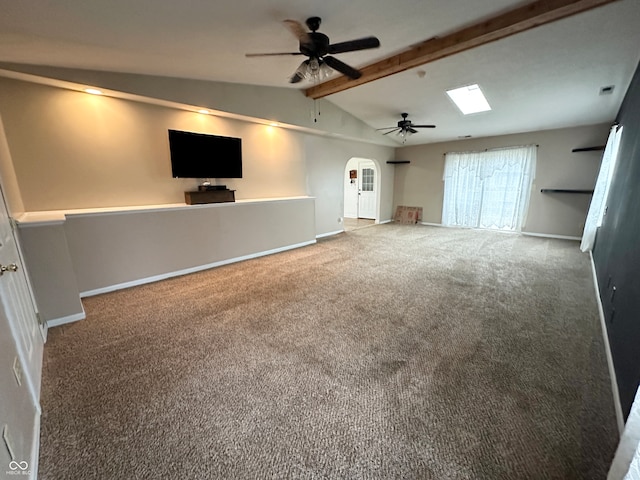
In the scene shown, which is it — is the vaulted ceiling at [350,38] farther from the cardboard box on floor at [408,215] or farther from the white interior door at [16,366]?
the cardboard box on floor at [408,215]

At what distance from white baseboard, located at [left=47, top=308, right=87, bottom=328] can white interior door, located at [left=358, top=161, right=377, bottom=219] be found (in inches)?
306

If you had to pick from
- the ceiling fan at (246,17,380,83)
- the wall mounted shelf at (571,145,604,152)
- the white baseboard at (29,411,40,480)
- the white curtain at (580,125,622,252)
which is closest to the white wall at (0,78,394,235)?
the ceiling fan at (246,17,380,83)

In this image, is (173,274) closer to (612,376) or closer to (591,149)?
(612,376)

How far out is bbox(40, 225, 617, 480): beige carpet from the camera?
4.29ft

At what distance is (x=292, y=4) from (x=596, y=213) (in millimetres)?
5541

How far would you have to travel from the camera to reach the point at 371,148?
761 cm

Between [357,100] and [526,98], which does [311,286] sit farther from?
[526,98]

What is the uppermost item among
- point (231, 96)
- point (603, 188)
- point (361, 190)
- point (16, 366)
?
point (231, 96)

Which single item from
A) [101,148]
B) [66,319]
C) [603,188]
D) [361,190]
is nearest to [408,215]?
[361,190]

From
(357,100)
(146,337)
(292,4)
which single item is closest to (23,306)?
(146,337)

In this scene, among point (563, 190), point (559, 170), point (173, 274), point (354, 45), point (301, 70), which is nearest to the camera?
point (354, 45)

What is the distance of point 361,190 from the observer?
9.27 m

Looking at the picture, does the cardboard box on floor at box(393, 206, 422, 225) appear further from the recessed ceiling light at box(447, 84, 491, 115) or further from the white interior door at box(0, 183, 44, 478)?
the white interior door at box(0, 183, 44, 478)

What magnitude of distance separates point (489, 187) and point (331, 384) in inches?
285
